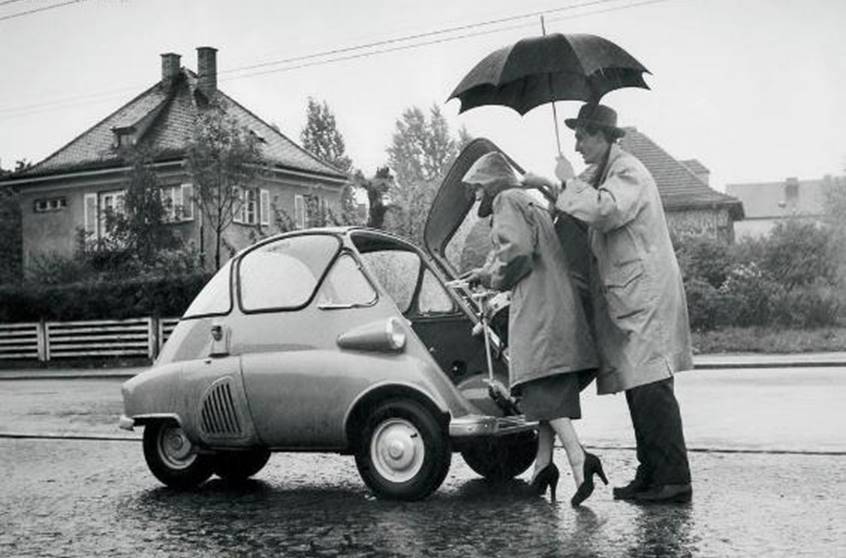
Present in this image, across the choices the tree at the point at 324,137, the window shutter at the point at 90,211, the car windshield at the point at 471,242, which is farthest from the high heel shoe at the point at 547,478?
the tree at the point at 324,137

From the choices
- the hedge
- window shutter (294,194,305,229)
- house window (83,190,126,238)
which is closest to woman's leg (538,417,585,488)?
the hedge

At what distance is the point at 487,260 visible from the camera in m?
7.46

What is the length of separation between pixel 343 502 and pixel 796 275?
2672 cm

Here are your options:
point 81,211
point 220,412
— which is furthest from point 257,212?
point 220,412

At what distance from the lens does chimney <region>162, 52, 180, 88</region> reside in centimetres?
4900

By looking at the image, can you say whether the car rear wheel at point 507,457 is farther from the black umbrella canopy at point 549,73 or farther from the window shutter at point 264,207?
the window shutter at point 264,207

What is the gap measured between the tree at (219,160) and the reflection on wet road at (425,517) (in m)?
28.1

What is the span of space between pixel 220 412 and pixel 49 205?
1668 inches

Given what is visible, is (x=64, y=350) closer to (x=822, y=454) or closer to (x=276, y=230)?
(x=276, y=230)

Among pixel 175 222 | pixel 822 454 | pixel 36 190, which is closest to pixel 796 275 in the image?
pixel 175 222

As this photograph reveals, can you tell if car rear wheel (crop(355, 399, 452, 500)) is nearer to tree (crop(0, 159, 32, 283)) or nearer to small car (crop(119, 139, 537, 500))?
small car (crop(119, 139, 537, 500))

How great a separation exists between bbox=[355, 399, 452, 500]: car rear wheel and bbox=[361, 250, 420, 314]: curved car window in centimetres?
145

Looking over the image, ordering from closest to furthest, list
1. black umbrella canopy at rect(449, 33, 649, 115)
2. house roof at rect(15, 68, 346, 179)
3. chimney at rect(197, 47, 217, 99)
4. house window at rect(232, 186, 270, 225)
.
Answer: black umbrella canopy at rect(449, 33, 649, 115) → house window at rect(232, 186, 270, 225) → house roof at rect(15, 68, 346, 179) → chimney at rect(197, 47, 217, 99)

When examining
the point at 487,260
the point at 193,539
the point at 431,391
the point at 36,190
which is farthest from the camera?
the point at 36,190
